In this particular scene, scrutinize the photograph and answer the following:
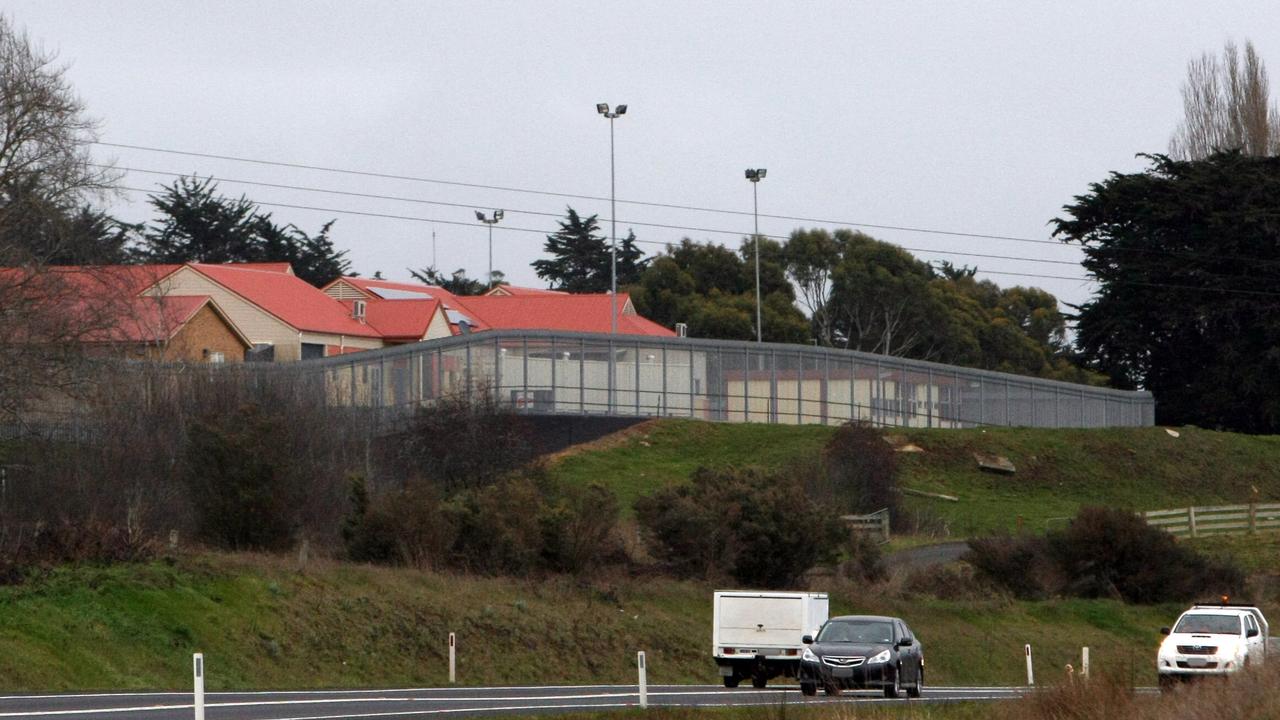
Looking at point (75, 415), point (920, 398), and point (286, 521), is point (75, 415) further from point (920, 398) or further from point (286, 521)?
point (920, 398)

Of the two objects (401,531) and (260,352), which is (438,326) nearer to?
(260,352)

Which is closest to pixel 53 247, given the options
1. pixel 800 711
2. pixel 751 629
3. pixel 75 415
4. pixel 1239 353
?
pixel 75 415

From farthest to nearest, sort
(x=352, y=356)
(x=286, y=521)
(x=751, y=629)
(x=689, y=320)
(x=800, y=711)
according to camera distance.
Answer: (x=689, y=320) → (x=352, y=356) → (x=286, y=521) → (x=751, y=629) → (x=800, y=711)

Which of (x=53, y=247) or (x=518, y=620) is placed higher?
(x=53, y=247)

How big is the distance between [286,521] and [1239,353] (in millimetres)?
54675

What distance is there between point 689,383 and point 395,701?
4391 centimetres

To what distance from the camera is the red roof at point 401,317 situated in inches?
3386

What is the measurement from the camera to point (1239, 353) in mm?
82000

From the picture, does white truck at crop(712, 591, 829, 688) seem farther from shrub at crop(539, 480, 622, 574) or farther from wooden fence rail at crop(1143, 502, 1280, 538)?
wooden fence rail at crop(1143, 502, 1280, 538)

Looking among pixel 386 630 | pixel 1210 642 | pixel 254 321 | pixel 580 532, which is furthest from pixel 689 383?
pixel 1210 642

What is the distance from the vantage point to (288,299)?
82.6 m

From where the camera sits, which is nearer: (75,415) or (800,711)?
(800,711)

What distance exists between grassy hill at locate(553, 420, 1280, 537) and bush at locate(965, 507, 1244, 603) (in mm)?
7329

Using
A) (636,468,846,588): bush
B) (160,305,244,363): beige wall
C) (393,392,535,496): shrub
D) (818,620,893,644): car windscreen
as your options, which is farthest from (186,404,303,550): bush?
(160,305,244,363): beige wall
